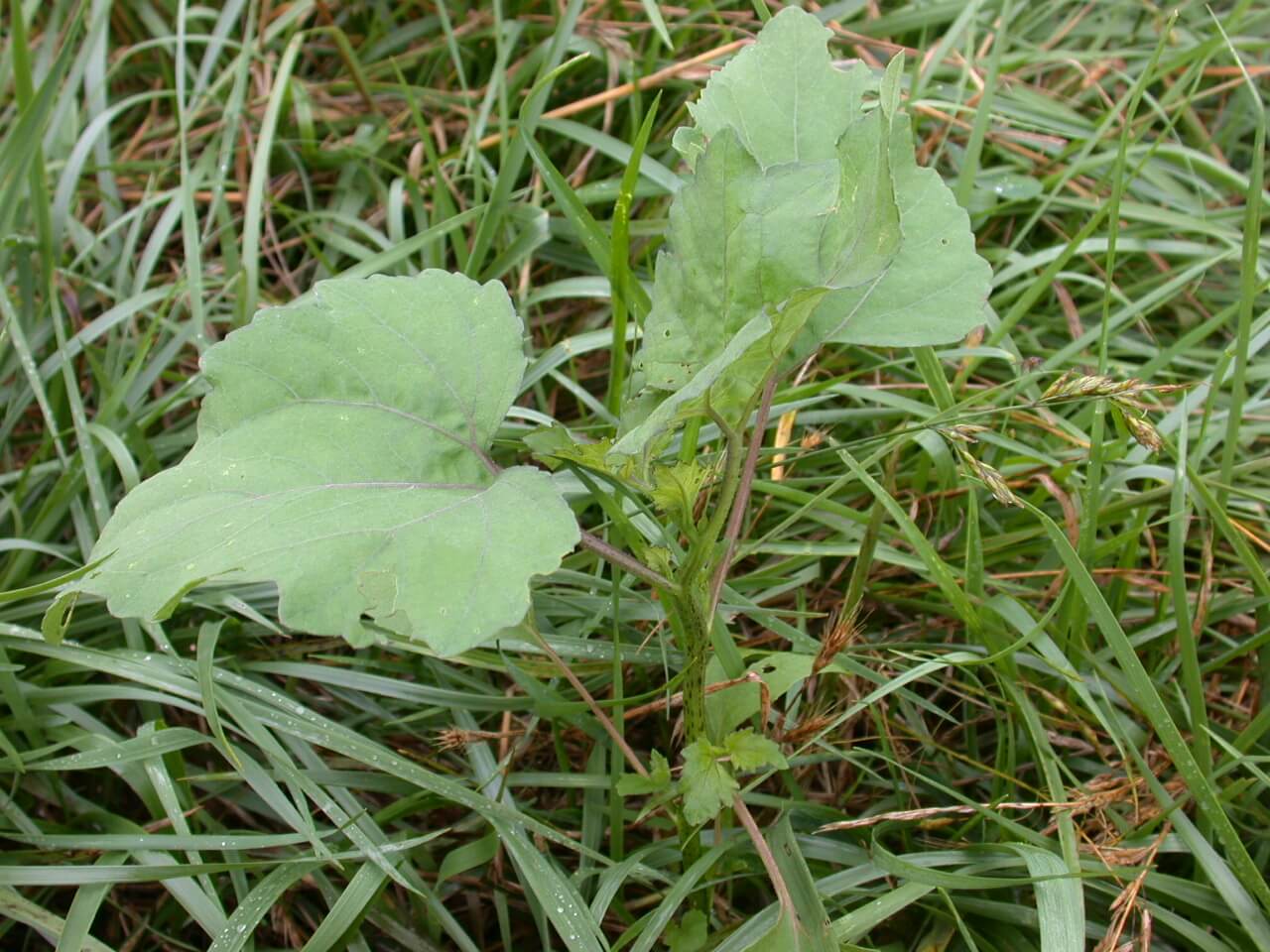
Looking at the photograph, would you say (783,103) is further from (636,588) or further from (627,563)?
(636,588)

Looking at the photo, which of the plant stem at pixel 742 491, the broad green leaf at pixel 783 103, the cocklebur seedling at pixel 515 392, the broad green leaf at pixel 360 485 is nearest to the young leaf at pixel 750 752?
the cocklebur seedling at pixel 515 392

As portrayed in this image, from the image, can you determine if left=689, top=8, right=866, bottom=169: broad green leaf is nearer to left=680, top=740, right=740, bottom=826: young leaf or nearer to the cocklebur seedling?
the cocklebur seedling

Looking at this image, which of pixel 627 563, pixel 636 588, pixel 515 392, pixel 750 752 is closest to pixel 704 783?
pixel 750 752

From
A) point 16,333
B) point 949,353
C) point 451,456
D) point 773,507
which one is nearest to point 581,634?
point 773,507

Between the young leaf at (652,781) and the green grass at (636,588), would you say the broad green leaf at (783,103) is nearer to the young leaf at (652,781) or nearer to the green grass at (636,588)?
the green grass at (636,588)

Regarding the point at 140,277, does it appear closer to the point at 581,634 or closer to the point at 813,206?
the point at 581,634
